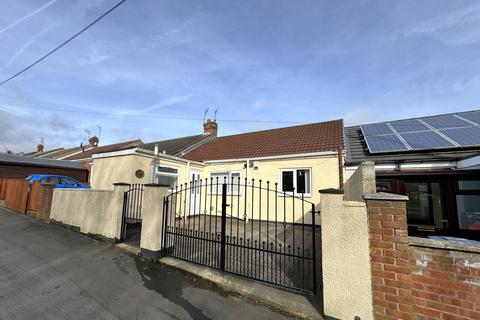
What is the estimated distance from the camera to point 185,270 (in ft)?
14.5

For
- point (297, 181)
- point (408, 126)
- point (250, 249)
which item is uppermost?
point (408, 126)

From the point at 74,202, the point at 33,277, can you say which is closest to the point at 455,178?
the point at 33,277

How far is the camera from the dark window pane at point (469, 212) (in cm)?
491

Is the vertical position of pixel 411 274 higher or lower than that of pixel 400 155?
lower

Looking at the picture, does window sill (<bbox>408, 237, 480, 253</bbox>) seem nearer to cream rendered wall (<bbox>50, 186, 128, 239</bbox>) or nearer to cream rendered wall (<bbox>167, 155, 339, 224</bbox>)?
cream rendered wall (<bbox>167, 155, 339, 224</bbox>)

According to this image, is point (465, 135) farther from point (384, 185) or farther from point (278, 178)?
point (278, 178)

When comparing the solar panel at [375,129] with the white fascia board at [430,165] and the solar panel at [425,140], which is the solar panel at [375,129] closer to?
the solar panel at [425,140]

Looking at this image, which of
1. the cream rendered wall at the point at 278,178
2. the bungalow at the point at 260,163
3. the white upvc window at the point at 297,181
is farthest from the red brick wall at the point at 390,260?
the white upvc window at the point at 297,181

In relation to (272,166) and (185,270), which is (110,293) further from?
(272,166)

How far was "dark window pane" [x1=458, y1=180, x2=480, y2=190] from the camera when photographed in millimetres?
5089

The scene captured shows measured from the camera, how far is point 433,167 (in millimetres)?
6484

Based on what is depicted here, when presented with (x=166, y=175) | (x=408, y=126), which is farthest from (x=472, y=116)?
(x=166, y=175)

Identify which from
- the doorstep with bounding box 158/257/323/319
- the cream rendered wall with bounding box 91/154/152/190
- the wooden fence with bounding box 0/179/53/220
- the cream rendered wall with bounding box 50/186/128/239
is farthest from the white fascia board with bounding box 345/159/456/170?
the wooden fence with bounding box 0/179/53/220

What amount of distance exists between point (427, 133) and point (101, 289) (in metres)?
10.6
